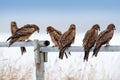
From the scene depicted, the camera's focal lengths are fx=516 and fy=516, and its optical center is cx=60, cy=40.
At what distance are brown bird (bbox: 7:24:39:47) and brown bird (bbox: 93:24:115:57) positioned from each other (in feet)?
4.07

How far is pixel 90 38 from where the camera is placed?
722 centimetres

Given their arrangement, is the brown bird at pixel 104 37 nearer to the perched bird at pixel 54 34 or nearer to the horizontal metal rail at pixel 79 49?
the horizontal metal rail at pixel 79 49

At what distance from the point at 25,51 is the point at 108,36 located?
1463 mm

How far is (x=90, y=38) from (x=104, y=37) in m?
0.23

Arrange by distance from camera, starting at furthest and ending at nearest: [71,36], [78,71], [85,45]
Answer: [78,71] < [71,36] < [85,45]

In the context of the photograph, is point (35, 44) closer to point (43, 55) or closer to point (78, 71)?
point (43, 55)

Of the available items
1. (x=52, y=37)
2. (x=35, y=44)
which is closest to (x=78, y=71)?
(x=52, y=37)

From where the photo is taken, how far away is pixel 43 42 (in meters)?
7.15

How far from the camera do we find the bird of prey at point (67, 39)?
7.07m

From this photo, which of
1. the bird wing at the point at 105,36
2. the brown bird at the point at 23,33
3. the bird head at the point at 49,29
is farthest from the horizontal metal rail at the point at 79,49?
the bird head at the point at 49,29

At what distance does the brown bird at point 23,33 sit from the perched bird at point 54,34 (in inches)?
10.8

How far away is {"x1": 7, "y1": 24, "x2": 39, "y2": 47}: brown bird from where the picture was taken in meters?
7.73

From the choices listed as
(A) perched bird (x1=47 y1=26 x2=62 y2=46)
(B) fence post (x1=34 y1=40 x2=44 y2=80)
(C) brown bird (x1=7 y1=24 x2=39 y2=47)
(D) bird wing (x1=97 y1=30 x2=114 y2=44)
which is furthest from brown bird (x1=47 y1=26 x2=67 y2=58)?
(D) bird wing (x1=97 y1=30 x2=114 y2=44)

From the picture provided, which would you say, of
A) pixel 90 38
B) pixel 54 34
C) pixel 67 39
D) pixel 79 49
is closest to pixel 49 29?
pixel 54 34
